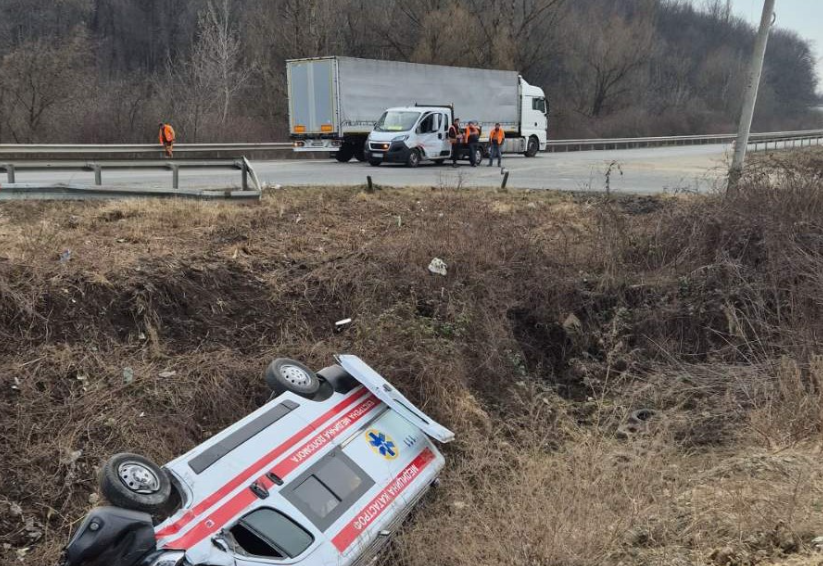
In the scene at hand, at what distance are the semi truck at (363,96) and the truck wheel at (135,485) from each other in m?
17.1

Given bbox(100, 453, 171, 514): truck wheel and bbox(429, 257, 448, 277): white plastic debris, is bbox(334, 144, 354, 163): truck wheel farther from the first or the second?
bbox(100, 453, 171, 514): truck wheel

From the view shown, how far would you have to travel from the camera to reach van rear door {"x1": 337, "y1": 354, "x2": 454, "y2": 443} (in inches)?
196

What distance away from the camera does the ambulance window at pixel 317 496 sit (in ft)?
13.4

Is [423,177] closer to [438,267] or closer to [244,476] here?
[438,267]

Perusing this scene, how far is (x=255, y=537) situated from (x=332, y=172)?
1430 centimetres

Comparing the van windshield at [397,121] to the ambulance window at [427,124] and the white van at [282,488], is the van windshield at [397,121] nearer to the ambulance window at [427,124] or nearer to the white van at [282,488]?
the ambulance window at [427,124]

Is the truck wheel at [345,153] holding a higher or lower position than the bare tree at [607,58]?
lower

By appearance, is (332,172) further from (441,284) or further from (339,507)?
(339,507)

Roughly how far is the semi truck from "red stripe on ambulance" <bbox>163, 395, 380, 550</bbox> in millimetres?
16156

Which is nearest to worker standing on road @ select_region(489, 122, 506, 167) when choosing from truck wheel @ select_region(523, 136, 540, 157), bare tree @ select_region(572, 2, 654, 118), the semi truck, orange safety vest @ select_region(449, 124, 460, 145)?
orange safety vest @ select_region(449, 124, 460, 145)

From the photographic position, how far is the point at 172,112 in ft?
94.1

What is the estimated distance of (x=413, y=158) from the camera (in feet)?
65.5

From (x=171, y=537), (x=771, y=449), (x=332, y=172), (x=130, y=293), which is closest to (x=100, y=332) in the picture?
(x=130, y=293)

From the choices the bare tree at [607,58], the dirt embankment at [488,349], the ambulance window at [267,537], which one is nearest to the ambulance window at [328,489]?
the ambulance window at [267,537]
